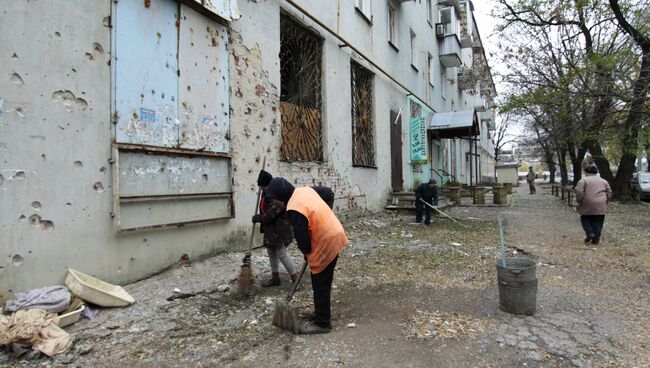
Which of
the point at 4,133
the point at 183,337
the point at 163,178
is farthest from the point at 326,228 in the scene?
the point at 4,133

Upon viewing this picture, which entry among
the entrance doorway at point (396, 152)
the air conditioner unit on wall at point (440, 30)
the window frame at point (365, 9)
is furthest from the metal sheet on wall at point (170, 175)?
the air conditioner unit on wall at point (440, 30)

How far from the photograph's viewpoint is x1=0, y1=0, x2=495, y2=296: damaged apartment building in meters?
3.58

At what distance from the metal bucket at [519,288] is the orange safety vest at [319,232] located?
1742 millimetres

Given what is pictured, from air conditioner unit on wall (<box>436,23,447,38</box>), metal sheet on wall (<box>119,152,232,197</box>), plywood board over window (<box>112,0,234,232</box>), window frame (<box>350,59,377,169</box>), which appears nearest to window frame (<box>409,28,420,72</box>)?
air conditioner unit on wall (<box>436,23,447,38</box>)

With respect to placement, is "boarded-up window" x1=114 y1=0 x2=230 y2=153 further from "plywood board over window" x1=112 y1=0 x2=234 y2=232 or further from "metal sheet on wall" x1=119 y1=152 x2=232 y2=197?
"metal sheet on wall" x1=119 y1=152 x2=232 y2=197

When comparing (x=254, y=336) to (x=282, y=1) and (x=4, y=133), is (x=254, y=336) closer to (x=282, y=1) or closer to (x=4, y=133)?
(x=4, y=133)

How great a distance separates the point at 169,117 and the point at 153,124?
27 cm

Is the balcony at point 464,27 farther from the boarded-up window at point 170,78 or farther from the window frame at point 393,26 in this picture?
the boarded-up window at point 170,78

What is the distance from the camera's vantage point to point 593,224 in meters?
7.60

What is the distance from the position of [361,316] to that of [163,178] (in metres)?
2.92

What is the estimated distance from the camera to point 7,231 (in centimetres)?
341

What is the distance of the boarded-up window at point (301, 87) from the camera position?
7.88 m

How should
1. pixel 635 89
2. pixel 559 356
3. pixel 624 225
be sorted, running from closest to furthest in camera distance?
pixel 559 356, pixel 635 89, pixel 624 225

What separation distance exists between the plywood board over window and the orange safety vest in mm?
2212
